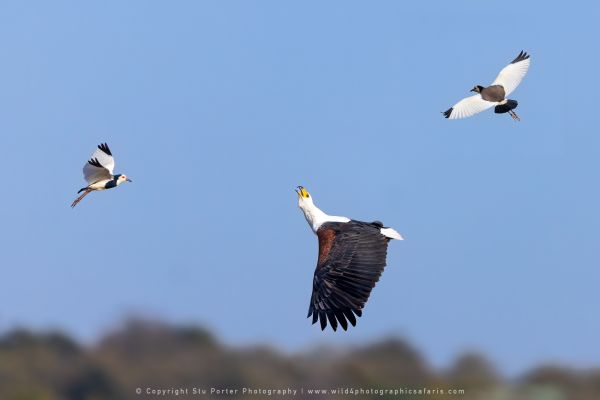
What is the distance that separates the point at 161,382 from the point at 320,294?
4.14 meters

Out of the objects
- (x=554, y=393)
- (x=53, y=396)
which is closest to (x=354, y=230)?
(x=554, y=393)

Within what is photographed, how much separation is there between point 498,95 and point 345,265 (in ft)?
15.5

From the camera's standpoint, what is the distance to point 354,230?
16.1 meters

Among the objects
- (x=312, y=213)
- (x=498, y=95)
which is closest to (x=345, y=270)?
(x=312, y=213)

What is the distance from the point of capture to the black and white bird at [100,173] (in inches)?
753

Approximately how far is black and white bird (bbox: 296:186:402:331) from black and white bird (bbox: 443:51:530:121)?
347 centimetres

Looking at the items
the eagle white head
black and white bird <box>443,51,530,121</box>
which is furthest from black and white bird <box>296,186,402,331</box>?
black and white bird <box>443,51,530,121</box>

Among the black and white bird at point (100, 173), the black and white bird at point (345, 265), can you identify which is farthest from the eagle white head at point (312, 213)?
the black and white bird at point (100, 173)

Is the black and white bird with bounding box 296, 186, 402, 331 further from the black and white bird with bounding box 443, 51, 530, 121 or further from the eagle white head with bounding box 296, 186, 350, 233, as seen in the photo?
the black and white bird with bounding box 443, 51, 530, 121

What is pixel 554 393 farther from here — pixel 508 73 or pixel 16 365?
pixel 16 365

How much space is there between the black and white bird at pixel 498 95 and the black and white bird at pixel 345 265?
11.4ft

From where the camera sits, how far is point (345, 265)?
1531cm

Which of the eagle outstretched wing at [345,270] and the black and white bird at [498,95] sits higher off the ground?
→ the black and white bird at [498,95]

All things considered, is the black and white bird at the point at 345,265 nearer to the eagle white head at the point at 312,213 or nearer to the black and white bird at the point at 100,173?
the eagle white head at the point at 312,213
